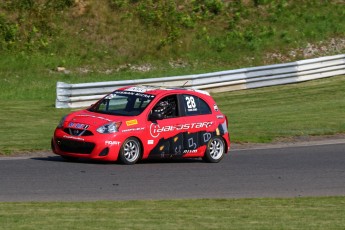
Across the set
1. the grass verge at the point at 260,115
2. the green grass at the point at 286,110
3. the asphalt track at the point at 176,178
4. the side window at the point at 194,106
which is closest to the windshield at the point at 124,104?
the side window at the point at 194,106

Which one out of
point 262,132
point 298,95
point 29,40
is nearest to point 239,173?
point 262,132

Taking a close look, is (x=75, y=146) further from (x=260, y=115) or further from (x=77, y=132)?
(x=260, y=115)

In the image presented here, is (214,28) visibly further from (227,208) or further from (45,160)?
(227,208)

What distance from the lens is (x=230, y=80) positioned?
27.8m

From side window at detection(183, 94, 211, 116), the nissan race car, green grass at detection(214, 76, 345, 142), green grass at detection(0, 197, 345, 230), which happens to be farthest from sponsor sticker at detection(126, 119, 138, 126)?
green grass at detection(214, 76, 345, 142)

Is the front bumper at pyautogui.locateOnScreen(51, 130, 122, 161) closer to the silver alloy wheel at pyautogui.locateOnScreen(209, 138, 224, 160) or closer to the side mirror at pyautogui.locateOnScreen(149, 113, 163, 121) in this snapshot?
the side mirror at pyautogui.locateOnScreen(149, 113, 163, 121)

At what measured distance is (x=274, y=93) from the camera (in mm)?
28016

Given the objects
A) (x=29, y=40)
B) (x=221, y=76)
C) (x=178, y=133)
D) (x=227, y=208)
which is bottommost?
(x=227, y=208)

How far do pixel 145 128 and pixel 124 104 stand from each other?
876 millimetres

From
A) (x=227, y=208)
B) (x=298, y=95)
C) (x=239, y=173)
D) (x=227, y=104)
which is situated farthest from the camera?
(x=298, y=95)

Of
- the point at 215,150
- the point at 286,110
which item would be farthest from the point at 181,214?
the point at 286,110

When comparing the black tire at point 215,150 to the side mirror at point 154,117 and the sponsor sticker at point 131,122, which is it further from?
the sponsor sticker at point 131,122

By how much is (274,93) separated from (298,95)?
0.75 metres

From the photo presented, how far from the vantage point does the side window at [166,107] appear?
16.7m
